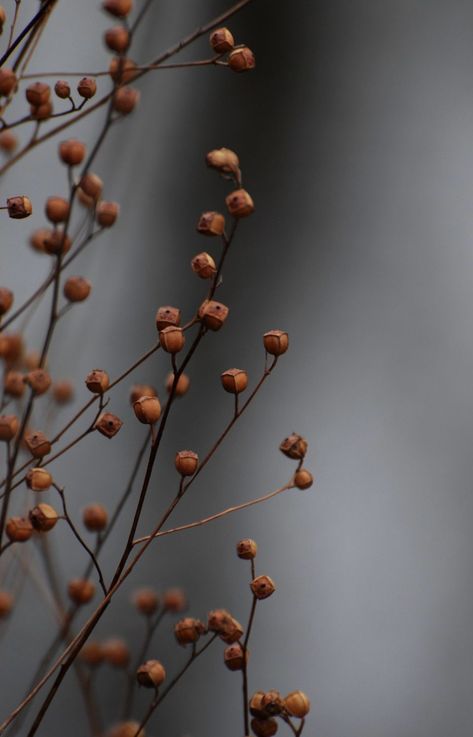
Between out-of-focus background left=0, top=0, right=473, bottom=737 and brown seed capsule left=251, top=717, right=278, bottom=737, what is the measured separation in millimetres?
1035

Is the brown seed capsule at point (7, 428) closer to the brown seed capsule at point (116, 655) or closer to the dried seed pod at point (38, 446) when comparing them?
the dried seed pod at point (38, 446)

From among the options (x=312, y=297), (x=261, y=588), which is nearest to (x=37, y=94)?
(x=261, y=588)

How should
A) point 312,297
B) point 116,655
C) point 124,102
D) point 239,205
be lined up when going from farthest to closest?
point 312,297
point 116,655
point 124,102
point 239,205

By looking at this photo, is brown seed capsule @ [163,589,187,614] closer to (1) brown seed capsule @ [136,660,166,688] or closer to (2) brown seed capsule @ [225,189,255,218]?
(1) brown seed capsule @ [136,660,166,688]

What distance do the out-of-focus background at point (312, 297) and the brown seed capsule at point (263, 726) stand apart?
1.03m

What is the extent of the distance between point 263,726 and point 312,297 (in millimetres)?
1186

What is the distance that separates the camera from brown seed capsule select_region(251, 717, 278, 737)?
44 cm

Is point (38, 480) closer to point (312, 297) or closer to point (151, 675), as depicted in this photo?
point (151, 675)

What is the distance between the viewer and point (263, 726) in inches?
17.5

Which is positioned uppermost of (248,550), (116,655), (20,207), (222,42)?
(222,42)

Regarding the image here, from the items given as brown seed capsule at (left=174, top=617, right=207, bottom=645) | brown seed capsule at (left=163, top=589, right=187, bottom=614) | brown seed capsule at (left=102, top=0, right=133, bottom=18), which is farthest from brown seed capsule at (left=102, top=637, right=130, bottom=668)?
brown seed capsule at (left=102, top=0, right=133, bottom=18)

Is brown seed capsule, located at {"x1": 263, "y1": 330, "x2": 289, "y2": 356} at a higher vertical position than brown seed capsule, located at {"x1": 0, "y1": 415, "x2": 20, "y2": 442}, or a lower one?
higher

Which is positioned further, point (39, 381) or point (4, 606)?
point (4, 606)

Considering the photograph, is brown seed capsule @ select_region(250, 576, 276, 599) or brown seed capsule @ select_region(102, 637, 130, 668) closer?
brown seed capsule @ select_region(250, 576, 276, 599)
